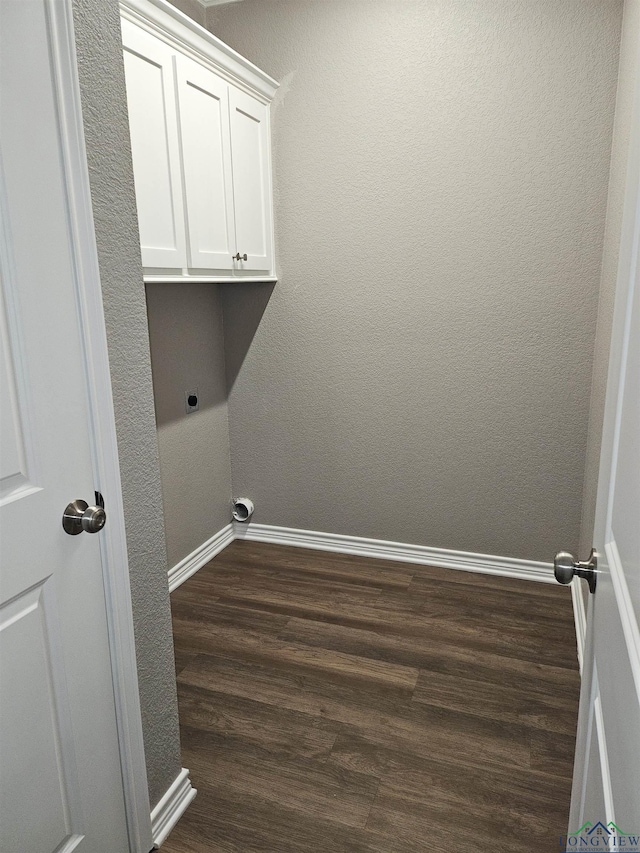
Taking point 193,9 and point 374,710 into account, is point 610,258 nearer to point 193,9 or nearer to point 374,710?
point 374,710

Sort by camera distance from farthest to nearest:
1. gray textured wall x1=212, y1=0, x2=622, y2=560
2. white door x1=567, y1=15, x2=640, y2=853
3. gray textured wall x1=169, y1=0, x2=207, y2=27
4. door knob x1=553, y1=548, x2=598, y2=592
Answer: gray textured wall x1=169, y1=0, x2=207, y2=27 → gray textured wall x1=212, y1=0, x2=622, y2=560 → door knob x1=553, y1=548, x2=598, y2=592 → white door x1=567, y1=15, x2=640, y2=853

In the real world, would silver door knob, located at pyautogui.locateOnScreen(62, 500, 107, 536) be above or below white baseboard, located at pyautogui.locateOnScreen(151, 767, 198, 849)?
above

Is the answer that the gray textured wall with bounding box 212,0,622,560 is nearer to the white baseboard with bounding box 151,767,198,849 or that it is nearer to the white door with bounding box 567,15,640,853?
the white baseboard with bounding box 151,767,198,849

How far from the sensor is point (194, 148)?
2314 mm

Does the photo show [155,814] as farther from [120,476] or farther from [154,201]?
[154,201]

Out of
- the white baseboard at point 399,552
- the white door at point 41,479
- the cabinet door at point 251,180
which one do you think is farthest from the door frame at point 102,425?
the white baseboard at point 399,552

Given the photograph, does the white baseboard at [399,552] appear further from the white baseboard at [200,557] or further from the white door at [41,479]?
the white door at [41,479]

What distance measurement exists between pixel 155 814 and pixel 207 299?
219 centimetres

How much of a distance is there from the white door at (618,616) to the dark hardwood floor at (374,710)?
717 mm

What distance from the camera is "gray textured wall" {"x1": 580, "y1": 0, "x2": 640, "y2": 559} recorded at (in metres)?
2.04

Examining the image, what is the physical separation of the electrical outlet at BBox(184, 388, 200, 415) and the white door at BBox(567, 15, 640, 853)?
221 centimetres

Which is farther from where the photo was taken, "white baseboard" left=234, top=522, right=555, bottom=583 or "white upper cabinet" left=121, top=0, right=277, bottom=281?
"white baseboard" left=234, top=522, right=555, bottom=583

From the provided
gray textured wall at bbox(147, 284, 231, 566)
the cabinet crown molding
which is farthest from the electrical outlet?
the cabinet crown molding

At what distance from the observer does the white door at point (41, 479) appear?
102 centimetres
